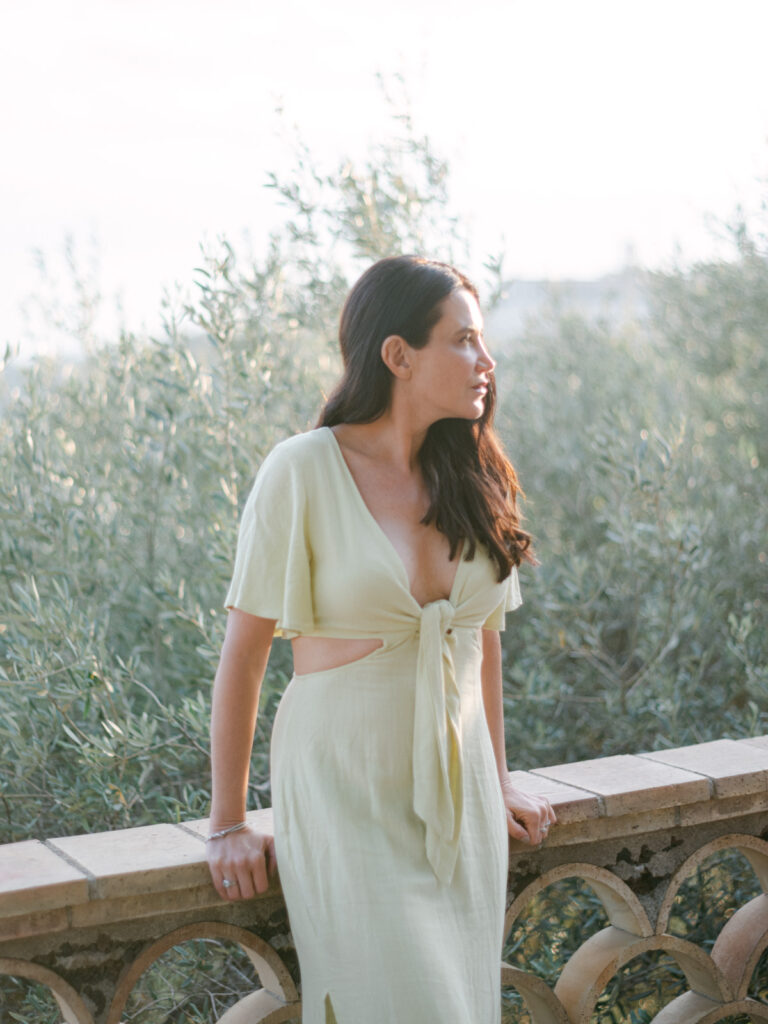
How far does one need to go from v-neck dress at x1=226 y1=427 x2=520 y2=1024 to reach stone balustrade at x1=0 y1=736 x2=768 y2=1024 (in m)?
0.16

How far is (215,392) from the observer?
3.78 m

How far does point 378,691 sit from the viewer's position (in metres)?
1.95

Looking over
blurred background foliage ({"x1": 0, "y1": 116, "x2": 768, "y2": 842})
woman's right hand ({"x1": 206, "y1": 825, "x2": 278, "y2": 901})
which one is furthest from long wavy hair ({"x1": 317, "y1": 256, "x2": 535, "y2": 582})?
blurred background foliage ({"x1": 0, "y1": 116, "x2": 768, "y2": 842})

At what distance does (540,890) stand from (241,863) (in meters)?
0.82

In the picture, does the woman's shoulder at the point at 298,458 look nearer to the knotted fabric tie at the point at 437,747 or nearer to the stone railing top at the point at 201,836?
the knotted fabric tie at the point at 437,747

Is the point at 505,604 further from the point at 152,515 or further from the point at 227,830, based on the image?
the point at 152,515

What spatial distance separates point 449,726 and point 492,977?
1.51ft

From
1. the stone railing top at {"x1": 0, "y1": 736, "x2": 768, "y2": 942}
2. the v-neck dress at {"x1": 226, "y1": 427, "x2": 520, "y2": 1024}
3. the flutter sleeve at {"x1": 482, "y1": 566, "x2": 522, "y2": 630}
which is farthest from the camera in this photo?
the flutter sleeve at {"x1": 482, "y1": 566, "x2": 522, "y2": 630}

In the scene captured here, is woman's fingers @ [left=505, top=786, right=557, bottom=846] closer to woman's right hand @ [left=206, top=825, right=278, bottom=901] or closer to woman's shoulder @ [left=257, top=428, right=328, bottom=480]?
woman's right hand @ [left=206, top=825, right=278, bottom=901]

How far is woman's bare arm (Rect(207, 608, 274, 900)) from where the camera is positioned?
74.8 inches

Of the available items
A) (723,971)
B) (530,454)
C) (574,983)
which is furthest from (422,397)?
(530,454)

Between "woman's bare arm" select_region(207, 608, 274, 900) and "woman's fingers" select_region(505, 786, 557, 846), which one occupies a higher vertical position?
"woman's bare arm" select_region(207, 608, 274, 900)

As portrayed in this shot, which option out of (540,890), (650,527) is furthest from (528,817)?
(650,527)

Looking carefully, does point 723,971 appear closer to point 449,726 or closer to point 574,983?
point 574,983
